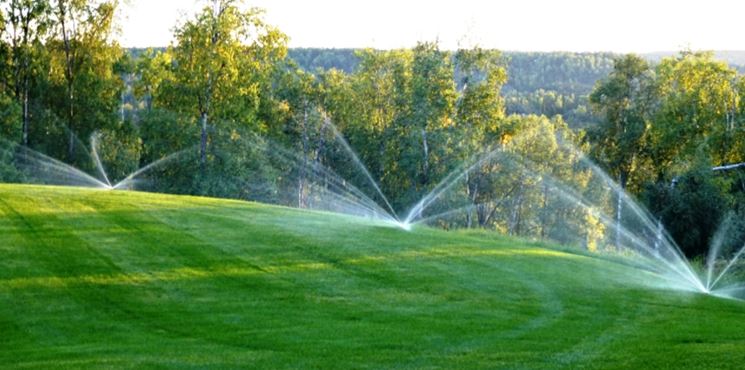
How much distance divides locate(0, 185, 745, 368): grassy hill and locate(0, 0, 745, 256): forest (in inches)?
933

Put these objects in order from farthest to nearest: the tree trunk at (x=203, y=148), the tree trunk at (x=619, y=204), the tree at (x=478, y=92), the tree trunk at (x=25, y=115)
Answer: the tree at (x=478, y=92), the tree trunk at (x=619, y=204), the tree trunk at (x=25, y=115), the tree trunk at (x=203, y=148)

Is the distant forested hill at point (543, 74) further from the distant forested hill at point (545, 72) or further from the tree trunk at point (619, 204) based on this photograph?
the tree trunk at point (619, 204)

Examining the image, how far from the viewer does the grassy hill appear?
10672 millimetres

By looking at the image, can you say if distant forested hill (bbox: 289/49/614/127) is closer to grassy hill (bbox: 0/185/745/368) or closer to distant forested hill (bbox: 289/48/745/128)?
distant forested hill (bbox: 289/48/745/128)

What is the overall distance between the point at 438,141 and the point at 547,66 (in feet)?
333

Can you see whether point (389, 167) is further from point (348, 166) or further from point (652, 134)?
point (652, 134)

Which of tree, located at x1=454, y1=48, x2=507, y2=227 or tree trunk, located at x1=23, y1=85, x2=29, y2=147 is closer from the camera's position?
tree trunk, located at x1=23, y1=85, x2=29, y2=147

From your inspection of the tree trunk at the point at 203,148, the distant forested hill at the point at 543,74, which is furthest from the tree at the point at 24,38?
the distant forested hill at the point at 543,74

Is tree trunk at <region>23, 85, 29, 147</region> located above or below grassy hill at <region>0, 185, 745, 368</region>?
above

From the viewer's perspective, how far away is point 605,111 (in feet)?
172

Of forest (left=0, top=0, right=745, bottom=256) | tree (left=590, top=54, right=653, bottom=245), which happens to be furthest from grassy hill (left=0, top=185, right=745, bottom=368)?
tree (left=590, top=54, right=653, bottom=245)

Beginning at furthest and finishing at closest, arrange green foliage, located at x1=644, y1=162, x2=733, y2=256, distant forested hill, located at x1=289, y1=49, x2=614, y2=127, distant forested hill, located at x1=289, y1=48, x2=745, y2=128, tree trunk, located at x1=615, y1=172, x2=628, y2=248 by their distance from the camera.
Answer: distant forested hill, located at x1=289, y1=48, x2=745, y2=128 < distant forested hill, located at x1=289, y1=49, x2=614, y2=127 < tree trunk, located at x1=615, y1=172, x2=628, y2=248 < green foliage, located at x1=644, y1=162, x2=733, y2=256

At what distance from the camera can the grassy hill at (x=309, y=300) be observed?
1067cm

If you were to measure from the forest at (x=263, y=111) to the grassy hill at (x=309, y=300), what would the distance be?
23.7 m
